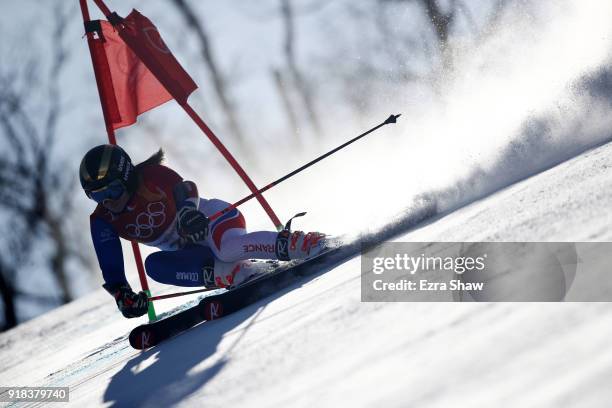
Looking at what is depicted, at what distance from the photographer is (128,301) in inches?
149

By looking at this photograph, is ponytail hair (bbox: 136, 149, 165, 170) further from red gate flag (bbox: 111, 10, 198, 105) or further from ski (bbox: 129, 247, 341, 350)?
ski (bbox: 129, 247, 341, 350)

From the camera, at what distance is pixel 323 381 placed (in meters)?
1.49

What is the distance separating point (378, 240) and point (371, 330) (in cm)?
193

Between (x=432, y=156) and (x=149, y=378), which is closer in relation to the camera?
(x=149, y=378)

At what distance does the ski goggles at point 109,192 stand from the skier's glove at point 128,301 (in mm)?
548

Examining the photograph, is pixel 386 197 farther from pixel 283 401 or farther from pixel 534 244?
pixel 283 401

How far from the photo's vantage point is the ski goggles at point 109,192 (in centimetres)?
372

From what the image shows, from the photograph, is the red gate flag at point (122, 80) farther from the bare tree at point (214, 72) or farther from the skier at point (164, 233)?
the bare tree at point (214, 72)

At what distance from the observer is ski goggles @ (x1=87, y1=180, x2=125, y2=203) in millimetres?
3717

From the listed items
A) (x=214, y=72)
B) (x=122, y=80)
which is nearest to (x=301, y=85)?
(x=214, y=72)

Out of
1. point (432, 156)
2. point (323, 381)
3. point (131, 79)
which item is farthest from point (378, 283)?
point (432, 156)

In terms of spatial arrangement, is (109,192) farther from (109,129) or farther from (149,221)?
(109,129)

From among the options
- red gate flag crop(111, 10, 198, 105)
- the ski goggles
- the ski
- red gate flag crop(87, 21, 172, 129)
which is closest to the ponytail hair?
the ski goggles

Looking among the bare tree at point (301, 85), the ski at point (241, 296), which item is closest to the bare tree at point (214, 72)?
the bare tree at point (301, 85)
